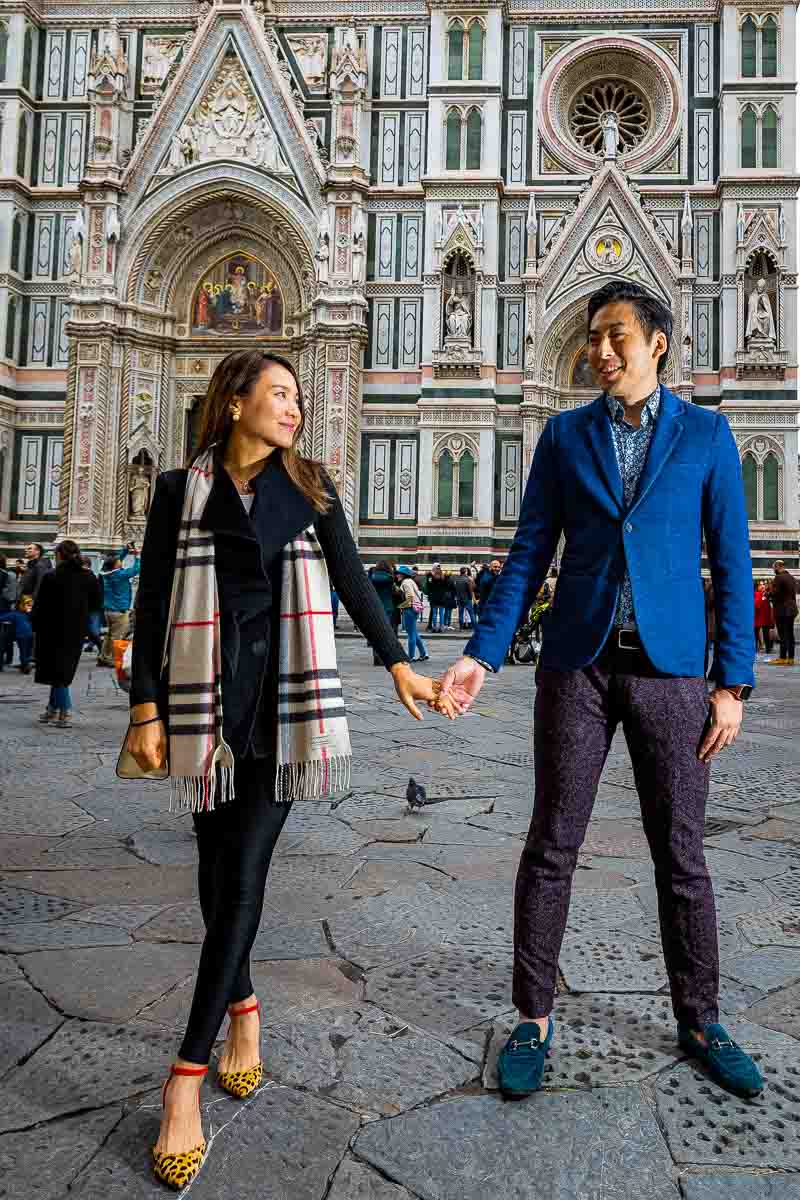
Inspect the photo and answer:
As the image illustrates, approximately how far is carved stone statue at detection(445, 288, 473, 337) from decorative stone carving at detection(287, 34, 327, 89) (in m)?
6.62

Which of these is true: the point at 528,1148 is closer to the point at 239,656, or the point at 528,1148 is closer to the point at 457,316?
the point at 239,656

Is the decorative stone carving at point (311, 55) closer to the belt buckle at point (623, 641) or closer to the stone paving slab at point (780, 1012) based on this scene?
the belt buckle at point (623, 641)

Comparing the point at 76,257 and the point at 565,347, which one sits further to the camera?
the point at 565,347

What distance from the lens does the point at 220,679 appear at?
1979 millimetres

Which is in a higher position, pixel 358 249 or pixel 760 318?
pixel 358 249

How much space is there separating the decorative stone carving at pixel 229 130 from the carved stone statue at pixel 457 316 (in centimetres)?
514

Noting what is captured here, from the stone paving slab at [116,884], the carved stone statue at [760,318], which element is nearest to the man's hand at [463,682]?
the stone paving slab at [116,884]

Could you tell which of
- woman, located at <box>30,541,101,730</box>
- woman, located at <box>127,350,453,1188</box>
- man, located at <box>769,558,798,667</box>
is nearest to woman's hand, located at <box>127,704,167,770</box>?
woman, located at <box>127,350,453,1188</box>

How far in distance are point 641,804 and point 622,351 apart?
3.54 feet

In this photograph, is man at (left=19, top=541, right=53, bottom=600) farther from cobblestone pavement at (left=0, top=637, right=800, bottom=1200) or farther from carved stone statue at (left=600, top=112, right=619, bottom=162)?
carved stone statue at (left=600, top=112, right=619, bottom=162)

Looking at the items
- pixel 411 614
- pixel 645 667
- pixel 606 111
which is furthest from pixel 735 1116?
pixel 606 111

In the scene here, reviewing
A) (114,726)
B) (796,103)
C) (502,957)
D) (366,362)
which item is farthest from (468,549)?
(502,957)

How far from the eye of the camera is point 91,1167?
1790 mm

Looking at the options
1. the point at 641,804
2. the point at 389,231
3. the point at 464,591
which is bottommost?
the point at 641,804
